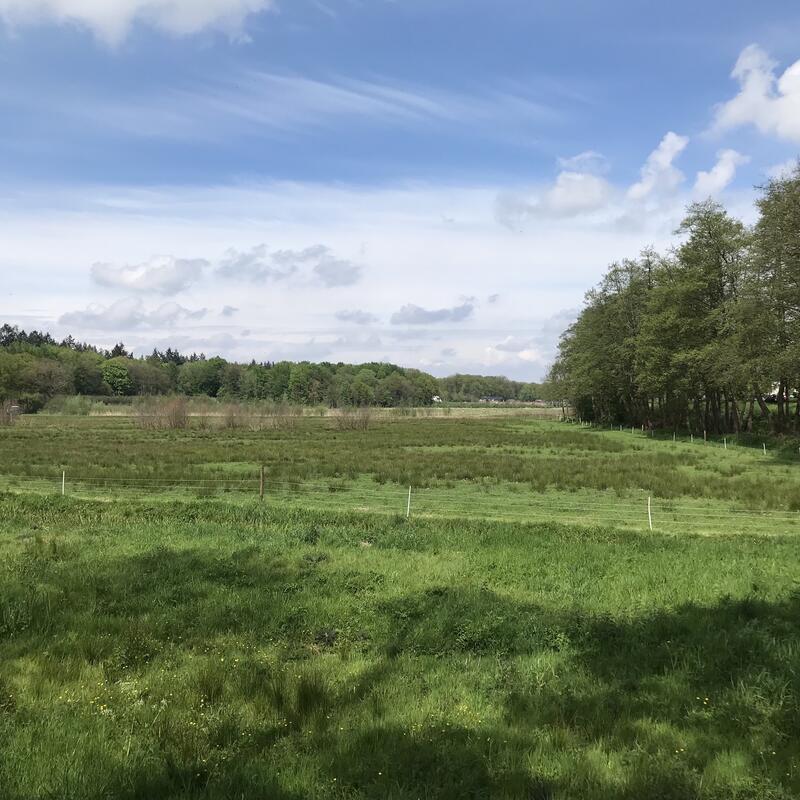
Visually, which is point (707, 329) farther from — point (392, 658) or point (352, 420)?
point (392, 658)

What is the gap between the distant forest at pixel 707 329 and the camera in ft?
115

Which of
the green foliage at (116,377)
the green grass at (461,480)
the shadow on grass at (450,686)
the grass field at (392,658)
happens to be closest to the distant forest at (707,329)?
the green grass at (461,480)

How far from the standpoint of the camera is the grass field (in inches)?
171

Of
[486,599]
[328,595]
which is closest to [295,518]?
[328,595]

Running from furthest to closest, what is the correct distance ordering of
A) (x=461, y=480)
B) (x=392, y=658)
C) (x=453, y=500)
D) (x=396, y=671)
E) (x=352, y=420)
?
(x=352, y=420) → (x=461, y=480) → (x=453, y=500) → (x=392, y=658) → (x=396, y=671)

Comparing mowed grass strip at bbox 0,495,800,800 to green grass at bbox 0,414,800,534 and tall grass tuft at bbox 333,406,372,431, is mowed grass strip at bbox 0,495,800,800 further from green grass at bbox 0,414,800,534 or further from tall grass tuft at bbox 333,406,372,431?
tall grass tuft at bbox 333,406,372,431

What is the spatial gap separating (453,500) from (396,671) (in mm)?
13836

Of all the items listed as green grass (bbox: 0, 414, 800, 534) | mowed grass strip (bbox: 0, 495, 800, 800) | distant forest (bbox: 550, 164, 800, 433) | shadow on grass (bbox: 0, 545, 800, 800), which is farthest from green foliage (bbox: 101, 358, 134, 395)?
shadow on grass (bbox: 0, 545, 800, 800)

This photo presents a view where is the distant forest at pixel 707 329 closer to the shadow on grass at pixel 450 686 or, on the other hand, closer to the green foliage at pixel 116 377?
the shadow on grass at pixel 450 686

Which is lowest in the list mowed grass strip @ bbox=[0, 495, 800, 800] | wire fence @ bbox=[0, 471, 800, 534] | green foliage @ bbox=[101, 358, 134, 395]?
wire fence @ bbox=[0, 471, 800, 534]

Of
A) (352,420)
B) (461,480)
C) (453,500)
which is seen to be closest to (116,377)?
(352,420)

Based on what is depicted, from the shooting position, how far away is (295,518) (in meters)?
15.3

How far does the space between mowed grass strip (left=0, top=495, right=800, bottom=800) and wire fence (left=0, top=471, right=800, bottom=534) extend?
458 centimetres

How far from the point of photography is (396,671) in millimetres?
6336
